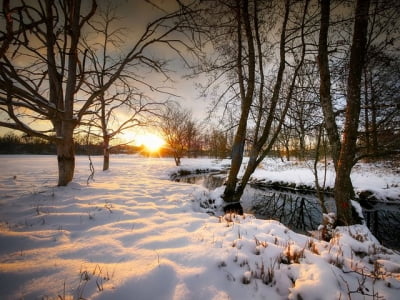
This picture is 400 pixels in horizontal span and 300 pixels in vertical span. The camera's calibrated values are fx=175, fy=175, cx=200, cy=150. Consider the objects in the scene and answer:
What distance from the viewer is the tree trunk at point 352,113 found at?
3.65 metres

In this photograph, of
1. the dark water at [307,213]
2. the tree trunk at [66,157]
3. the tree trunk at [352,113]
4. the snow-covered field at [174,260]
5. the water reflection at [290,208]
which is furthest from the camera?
the water reflection at [290,208]

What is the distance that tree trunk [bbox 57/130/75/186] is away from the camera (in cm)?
519

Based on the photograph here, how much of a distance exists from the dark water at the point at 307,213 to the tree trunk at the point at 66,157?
699 cm

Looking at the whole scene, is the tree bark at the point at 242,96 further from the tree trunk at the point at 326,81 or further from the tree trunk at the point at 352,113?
the tree trunk at the point at 352,113

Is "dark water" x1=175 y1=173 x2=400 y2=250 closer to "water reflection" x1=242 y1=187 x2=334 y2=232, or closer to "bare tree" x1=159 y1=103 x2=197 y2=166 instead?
"water reflection" x1=242 y1=187 x2=334 y2=232

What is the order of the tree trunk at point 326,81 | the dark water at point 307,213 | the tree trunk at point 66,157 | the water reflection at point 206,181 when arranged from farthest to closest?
the water reflection at point 206,181
the dark water at point 307,213
the tree trunk at point 66,157
the tree trunk at point 326,81

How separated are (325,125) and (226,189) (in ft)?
13.4

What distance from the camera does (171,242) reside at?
2.59 metres

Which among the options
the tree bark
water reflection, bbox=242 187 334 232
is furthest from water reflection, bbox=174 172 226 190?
the tree bark

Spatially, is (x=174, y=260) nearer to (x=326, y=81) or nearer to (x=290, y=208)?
(x=326, y=81)

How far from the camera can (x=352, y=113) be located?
3.79 m

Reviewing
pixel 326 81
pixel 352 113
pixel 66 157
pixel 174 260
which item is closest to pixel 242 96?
pixel 326 81

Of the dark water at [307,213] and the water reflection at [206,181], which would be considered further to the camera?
the water reflection at [206,181]

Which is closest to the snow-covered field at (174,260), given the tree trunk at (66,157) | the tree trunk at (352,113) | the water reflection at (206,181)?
the tree trunk at (352,113)
